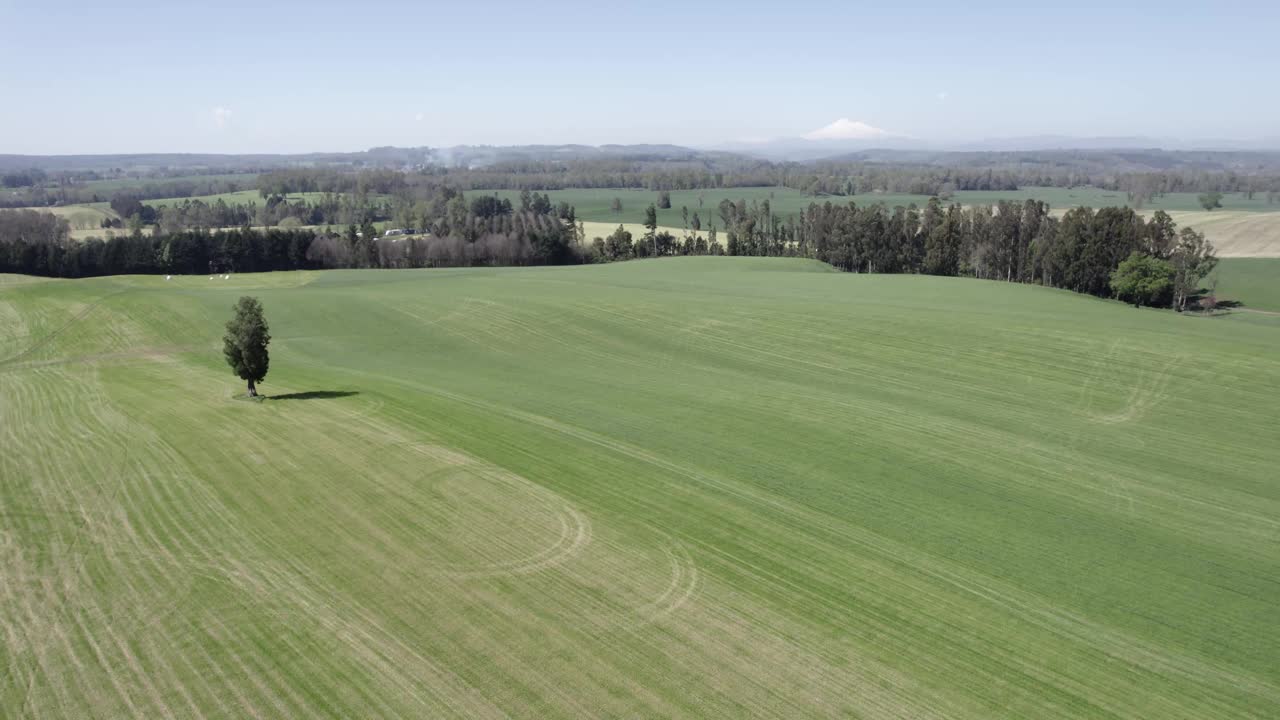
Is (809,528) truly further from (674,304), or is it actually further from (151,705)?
(674,304)

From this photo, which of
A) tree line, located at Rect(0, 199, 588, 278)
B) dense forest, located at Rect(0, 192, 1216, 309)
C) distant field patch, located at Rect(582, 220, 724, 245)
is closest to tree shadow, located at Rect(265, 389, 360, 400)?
dense forest, located at Rect(0, 192, 1216, 309)

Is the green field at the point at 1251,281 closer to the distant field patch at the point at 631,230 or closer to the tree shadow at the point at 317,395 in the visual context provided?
the distant field patch at the point at 631,230

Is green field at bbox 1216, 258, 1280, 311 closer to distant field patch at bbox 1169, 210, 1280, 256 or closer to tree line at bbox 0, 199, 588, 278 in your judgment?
distant field patch at bbox 1169, 210, 1280, 256

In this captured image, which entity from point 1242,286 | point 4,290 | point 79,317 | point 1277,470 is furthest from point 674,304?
point 1242,286

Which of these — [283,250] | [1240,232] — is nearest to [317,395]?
[283,250]

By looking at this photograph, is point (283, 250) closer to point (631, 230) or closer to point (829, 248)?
point (631, 230)

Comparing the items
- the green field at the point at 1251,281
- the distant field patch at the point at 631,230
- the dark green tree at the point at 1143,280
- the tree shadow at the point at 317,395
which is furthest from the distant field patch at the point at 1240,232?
the tree shadow at the point at 317,395
